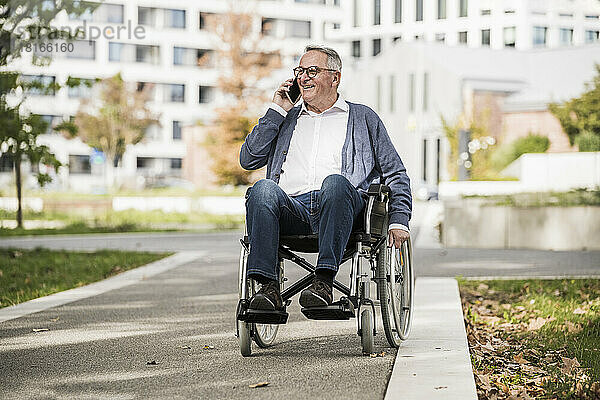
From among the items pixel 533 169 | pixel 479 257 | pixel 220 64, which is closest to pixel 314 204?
pixel 479 257

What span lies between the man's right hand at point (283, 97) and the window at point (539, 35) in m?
58.4

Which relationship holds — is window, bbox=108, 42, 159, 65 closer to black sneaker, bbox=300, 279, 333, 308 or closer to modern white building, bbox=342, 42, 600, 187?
modern white building, bbox=342, 42, 600, 187

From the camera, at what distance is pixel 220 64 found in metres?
35.3

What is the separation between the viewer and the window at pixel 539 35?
202ft

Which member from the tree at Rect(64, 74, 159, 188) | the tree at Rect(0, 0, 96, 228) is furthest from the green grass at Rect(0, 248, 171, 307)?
the tree at Rect(64, 74, 159, 188)

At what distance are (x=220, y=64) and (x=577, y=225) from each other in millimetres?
22487

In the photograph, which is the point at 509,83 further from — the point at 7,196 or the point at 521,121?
the point at 7,196

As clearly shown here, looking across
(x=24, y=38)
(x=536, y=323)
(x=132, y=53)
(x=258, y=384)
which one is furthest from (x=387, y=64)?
(x=258, y=384)

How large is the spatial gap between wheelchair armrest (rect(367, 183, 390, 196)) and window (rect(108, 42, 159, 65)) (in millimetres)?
66850

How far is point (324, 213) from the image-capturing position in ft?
16.6

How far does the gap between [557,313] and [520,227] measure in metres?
7.54

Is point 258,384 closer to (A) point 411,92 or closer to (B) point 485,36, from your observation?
(A) point 411,92

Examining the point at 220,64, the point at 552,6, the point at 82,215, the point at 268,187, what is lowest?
the point at 82,215

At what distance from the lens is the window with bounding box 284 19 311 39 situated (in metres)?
75.2
